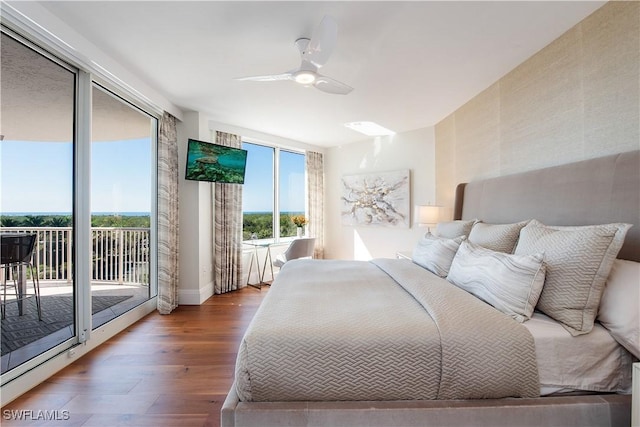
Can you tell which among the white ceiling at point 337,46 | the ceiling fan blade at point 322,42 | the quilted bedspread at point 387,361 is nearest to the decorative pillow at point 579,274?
the quilted bedspread at point 387,361

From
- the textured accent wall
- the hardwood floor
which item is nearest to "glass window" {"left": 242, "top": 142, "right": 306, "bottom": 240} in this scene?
the hardwood floor

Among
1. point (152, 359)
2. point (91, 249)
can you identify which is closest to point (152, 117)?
point (91, 249)

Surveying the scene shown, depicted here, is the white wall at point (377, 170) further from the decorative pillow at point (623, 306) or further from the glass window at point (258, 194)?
the decorative pillow at point (623, 306)

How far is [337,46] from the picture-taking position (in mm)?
2270

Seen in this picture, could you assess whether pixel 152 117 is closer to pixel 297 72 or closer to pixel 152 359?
pixel 297 72

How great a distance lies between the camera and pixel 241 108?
3643 millimetres

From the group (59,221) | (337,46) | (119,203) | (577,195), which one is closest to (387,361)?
(577,195)

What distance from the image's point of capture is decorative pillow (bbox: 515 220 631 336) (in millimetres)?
1354

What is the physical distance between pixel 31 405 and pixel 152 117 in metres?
2.98

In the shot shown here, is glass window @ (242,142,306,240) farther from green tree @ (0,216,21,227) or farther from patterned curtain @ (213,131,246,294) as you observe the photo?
green tree @ (0,216,21,227)

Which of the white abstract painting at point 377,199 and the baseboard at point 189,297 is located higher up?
the white abstract painting at point 377,199

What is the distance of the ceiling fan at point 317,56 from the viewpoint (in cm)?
170

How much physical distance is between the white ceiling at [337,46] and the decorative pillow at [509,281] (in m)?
1.60

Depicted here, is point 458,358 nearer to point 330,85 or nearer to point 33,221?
point 330,85
